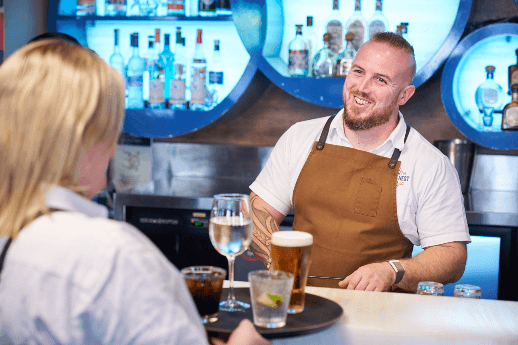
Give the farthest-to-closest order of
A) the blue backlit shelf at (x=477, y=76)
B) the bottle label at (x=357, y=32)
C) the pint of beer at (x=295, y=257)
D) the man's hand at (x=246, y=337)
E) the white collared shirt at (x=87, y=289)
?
the bottle label at (x=357, y=32), the blue backlit shelf at (x=477, y=76), the pint of beer at (x=295, y=257), the man's hand at (x=246, y=337), the white collared shirt at (x=87, y=289)

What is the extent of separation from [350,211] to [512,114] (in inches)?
44.8

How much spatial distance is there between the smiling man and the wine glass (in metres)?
0.61

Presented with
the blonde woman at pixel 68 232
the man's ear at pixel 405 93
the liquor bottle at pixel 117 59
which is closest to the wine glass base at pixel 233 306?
the blonde woman at pixel 68 232

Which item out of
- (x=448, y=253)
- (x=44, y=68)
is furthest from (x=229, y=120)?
(x=44, y=68)

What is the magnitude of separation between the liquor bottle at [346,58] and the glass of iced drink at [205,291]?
1808mm

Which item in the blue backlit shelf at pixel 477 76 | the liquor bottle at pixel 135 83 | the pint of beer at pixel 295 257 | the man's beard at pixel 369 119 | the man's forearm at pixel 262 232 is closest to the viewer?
the pint of beer at pixel 295 257

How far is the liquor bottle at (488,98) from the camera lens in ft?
8.18

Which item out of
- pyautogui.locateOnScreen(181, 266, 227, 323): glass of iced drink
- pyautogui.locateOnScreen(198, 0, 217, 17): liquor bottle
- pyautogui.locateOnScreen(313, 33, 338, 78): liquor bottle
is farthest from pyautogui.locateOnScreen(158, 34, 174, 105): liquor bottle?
pyautogui.locateOnScreen(181, 266, 227, 323): glass of iced drink

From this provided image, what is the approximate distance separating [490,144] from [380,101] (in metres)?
0.88

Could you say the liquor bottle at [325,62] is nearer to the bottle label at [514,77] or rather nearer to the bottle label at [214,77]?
the bottle label at [214,77]

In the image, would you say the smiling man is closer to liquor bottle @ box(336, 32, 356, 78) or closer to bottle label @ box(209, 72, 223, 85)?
liquor bottle @ box(336, 32, 356, 78)

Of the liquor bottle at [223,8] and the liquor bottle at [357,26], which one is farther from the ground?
the liquor bottle at [223,8]

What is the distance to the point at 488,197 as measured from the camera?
99.3 inches

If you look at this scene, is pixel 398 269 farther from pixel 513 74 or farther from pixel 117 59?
pixel 117 59
